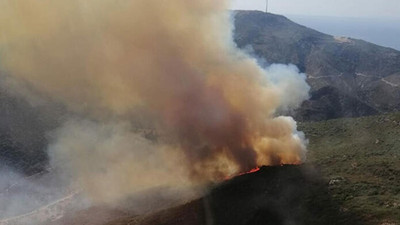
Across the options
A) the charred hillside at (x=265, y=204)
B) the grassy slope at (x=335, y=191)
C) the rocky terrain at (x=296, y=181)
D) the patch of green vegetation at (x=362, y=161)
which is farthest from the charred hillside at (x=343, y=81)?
the charred hillside at (x=265, y=204)

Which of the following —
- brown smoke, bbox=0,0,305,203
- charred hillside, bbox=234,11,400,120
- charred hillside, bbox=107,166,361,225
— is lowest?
charred hillside, bbox=107,166,361,225

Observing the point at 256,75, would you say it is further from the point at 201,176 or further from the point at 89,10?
the point at 89,10

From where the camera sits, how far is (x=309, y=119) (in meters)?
131

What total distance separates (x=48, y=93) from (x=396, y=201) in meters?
74.9

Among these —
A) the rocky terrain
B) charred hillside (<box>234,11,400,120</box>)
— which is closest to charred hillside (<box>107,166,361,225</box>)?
the rocky terrain

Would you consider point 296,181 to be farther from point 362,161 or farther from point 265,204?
point 362,161

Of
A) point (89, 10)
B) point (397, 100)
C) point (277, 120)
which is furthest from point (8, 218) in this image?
point (397, 100)

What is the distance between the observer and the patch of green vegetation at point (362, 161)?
37.8 m

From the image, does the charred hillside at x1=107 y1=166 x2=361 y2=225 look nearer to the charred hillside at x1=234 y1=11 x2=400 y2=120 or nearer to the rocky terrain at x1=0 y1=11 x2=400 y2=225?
the rocky terrain at x1=0 y1=11 x2=400 y2=225

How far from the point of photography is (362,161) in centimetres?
5278

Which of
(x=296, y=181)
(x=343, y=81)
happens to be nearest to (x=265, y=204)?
(x=296, y=181)

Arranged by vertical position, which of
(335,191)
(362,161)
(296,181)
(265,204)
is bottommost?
(335,191)

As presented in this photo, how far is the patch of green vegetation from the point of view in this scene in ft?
124

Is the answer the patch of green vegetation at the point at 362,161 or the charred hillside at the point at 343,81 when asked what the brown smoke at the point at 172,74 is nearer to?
the patch of green vegetation at the point at 362,161
